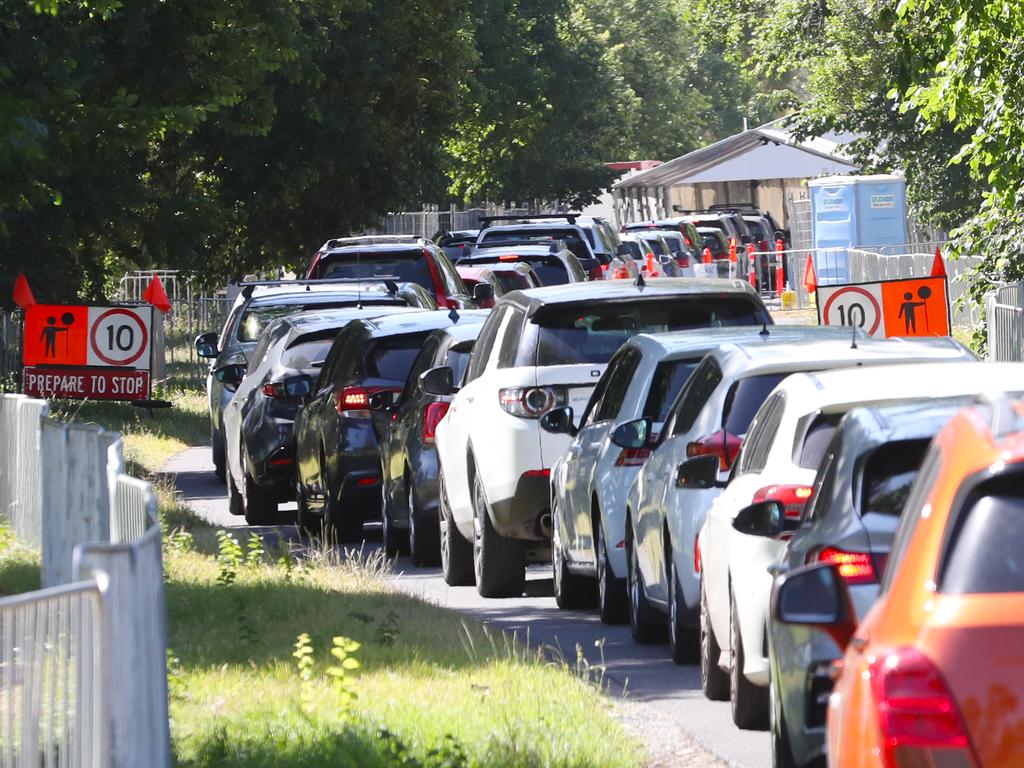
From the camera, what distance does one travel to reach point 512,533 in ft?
44.1

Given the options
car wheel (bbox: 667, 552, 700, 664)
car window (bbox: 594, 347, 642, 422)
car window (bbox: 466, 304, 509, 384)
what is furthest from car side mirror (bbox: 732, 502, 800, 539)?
car window (bbox: 466, 304, 509, 384)

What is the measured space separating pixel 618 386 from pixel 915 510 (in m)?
7.42

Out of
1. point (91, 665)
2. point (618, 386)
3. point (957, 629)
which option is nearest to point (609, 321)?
point (618, 386)

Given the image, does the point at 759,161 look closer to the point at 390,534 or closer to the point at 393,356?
the point at 393,356

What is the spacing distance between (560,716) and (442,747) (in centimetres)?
85

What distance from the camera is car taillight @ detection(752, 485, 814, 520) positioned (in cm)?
834

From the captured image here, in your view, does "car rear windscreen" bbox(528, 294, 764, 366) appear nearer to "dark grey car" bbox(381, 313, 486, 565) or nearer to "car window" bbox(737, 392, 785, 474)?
"dark grey car" bbox(381, 313, 486, 565)

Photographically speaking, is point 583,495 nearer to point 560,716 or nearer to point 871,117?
point 560,716

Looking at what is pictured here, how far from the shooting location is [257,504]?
63.5 feet

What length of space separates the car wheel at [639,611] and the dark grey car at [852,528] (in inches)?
178

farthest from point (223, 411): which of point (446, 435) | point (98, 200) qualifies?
point (446, 435)

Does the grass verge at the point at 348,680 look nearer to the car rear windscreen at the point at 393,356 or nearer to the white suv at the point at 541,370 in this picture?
the white suv at the point at 541,370

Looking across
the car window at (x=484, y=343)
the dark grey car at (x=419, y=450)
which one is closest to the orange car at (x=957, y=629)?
the car window at (x=484, y=343)

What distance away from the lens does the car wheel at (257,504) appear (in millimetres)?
19125
